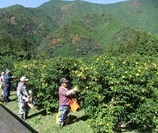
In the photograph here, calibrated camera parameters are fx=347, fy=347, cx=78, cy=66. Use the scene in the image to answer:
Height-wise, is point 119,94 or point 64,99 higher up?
point 119,94

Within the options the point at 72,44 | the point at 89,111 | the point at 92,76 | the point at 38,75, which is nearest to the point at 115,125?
the point at 89,111

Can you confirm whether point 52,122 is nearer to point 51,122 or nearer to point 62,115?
point 51,122

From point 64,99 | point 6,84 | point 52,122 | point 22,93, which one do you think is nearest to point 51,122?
point 52,122

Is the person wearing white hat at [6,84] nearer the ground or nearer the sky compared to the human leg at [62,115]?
nearer the ground

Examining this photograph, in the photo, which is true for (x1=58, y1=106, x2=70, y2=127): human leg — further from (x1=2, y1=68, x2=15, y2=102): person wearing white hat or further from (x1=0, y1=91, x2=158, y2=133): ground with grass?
(x1=2, y1=68, x2=15, y2=102): person wearing white hat

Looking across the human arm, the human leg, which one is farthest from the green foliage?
the human arm

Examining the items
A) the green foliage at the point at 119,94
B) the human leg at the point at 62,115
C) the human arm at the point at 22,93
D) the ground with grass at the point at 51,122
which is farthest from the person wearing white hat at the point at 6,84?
the green foliage at the point at 119,94

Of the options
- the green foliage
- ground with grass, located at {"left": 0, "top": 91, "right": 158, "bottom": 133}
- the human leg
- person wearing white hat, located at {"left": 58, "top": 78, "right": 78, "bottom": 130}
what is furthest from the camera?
ground with grass, located at {"left": 0, "top": 91, "right": 158, "bottom": 133}

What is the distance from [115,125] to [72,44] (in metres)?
183

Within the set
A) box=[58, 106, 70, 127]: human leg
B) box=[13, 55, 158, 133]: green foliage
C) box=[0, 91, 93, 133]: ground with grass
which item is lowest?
box=[0, 91, 93, 133]: ground with grass

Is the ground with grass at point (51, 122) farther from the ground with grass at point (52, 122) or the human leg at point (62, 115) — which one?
the human leg at point (62, 115)

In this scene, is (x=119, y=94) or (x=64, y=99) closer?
(x=119, y=94)

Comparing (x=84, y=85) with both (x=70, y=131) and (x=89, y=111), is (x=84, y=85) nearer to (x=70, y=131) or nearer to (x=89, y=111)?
(x=89, y=111)

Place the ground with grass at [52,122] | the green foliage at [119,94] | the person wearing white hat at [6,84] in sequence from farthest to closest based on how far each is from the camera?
1. the person wearing white hat at [6,84]
2. the ground with grass at [52,122]
3. the green foliage at [119,94]
